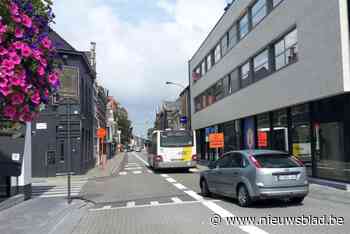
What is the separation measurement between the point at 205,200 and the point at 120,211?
9.82 feet

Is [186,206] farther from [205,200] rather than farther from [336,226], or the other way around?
[336,226]

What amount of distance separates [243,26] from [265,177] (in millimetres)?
18473

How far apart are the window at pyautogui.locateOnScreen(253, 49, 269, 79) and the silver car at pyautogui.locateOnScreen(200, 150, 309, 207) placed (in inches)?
458

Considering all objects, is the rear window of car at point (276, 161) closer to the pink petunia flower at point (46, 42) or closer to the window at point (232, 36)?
the pink petunia flower at point (46, 42)

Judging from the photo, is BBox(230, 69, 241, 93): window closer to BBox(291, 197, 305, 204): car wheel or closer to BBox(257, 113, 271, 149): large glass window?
BBox(257, 113, 271, 149): large glass window

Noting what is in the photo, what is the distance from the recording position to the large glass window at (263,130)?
81.4 feet

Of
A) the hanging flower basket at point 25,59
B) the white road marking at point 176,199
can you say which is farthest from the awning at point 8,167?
the hanging flower basket at point 25,59

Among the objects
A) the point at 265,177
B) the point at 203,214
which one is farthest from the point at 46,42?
the point at 265,177

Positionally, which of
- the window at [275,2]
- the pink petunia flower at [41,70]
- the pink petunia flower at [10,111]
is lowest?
the pink petunia flower at [10,111]

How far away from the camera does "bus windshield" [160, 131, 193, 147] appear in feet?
96.9

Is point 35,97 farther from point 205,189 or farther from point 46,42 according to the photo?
point 205,189

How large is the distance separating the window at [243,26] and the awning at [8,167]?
686 inches

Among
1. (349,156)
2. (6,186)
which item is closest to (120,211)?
(6,186)

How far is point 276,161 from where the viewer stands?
1237cm
